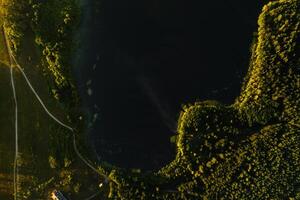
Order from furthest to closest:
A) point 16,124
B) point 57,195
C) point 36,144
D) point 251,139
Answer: point 16,124 → point 36,144 → point 57,195 → point 251,139

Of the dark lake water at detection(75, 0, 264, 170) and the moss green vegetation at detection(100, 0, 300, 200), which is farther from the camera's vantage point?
the dark lake water at detection(75, 0, 264, 170)

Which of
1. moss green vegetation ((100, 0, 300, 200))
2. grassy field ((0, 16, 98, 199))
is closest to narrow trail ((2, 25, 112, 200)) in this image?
grassy field ((0, 16, 98, 199))

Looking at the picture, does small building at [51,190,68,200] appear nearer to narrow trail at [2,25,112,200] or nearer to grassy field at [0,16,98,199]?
grassy field at [0,16,98,199]

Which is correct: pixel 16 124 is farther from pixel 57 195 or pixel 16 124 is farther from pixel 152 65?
pixel 152 65

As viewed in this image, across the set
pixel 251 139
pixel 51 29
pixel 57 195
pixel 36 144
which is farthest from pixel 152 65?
pixel 57 195

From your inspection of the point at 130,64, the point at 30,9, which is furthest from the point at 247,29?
the point at 30,9
